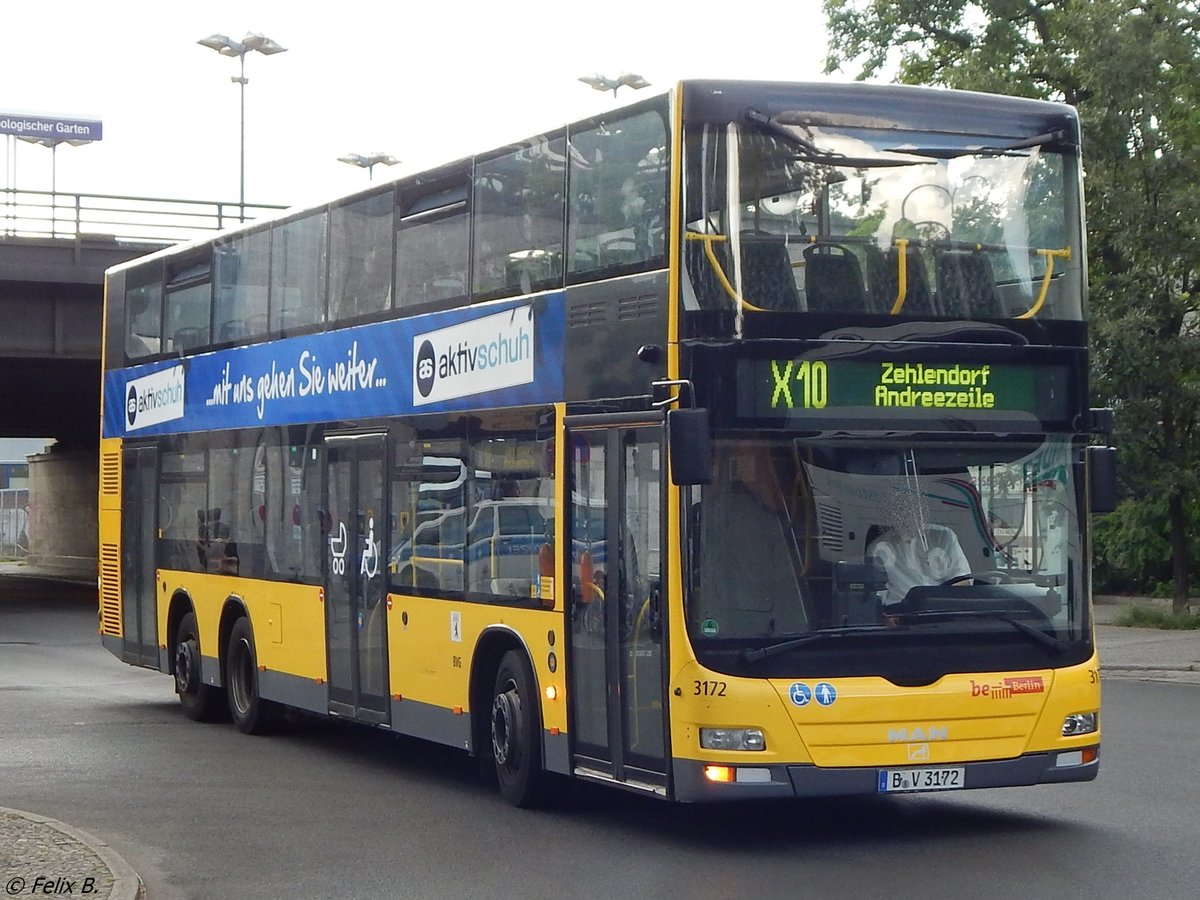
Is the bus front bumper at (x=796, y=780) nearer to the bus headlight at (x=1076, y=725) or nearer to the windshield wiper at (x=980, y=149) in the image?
the bus headlight at (x=1076, y=725)

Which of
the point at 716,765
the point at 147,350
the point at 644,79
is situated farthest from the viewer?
the point at 644,79

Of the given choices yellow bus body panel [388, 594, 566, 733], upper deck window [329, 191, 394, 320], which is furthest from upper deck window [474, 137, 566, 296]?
yellow bus body panel [388, 594, 566, 733]

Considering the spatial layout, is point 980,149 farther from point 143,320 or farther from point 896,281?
point 143,320

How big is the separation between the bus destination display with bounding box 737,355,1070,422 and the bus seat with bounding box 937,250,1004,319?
0.29m

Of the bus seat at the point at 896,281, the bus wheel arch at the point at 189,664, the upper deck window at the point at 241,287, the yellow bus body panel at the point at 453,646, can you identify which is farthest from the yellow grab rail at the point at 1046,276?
the bus wheel arch at the point at 189,664

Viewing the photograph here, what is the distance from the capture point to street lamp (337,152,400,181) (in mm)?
44656

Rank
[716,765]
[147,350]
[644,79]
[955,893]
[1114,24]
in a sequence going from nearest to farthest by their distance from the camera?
[955,893] < [716,765] < [147,350] < [1114,24] < [644,79]

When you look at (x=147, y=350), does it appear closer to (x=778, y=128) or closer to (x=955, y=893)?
(x=778, y=128)

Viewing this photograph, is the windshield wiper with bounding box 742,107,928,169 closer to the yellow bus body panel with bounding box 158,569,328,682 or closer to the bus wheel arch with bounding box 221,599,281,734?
the yellow bus body panel with bounding box 158,569,328,682

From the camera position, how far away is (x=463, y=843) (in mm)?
11039

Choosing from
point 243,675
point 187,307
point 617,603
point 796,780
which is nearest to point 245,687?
point 243,675

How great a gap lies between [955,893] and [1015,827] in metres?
2.23

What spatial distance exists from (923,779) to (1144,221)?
17.2 metres

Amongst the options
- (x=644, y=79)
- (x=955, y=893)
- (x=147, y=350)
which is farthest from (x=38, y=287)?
(x=955, y=893)
